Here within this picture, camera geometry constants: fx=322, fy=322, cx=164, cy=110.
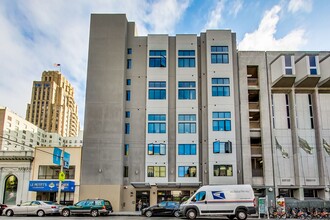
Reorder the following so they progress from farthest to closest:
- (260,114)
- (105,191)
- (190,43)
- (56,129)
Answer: (56,129) < (190,43) < (260,114) < (105,191)

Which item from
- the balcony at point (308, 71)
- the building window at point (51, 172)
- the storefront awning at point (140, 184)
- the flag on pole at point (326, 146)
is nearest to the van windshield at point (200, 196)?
the storefront awning at point (140, 184)

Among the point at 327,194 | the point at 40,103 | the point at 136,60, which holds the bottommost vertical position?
the point at 327,194

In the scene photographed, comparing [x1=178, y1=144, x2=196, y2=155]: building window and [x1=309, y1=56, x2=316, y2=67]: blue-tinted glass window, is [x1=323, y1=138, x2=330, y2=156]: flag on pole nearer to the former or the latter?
[x1=309, y1=56, x2=316, y2=67]: blue-tinted glass window

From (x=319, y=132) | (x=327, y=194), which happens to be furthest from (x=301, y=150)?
(x=327, y=194)

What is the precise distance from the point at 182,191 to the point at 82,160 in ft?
42.0

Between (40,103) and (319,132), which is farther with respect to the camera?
(40,103)

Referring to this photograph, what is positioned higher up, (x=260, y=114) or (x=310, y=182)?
(x=260, y=114)

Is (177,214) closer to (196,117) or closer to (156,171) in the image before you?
(156,171)

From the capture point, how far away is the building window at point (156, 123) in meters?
40.8

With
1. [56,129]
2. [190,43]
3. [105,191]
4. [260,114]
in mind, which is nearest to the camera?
[105,191]

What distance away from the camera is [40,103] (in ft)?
Answer: 512

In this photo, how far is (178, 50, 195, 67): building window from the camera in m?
43.0

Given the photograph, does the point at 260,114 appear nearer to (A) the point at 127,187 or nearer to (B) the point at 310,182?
(B) the point at 310,182

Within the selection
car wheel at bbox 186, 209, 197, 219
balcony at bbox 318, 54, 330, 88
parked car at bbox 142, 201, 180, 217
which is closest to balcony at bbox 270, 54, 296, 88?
balcony at bbox 318, 54, 330, 88
